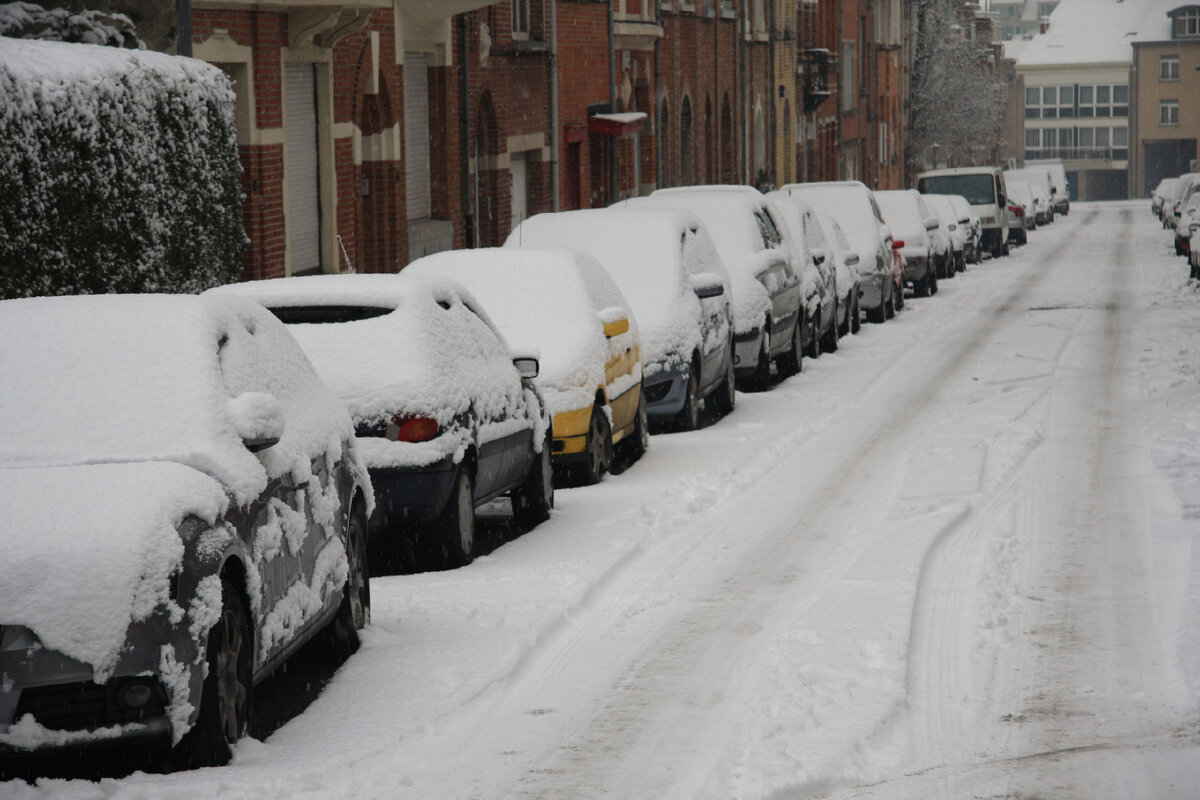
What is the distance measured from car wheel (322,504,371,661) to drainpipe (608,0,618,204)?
24424 millimetres

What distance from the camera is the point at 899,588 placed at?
806 centimetres

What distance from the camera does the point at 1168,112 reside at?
111 meters

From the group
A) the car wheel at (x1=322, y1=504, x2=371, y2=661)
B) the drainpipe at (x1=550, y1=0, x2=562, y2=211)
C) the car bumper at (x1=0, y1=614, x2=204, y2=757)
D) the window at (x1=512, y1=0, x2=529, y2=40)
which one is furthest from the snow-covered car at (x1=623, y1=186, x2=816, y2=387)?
the car bumper at (x1=0, y1=614, x2=204, y2=757)

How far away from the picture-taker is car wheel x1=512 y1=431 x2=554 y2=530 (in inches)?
400

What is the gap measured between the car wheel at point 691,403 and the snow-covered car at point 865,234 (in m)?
10.0

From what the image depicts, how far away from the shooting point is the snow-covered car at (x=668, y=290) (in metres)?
13.4

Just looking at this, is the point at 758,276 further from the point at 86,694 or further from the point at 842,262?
the point at 86,694

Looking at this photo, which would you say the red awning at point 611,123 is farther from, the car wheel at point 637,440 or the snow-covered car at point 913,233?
the car wheel at point 637,440

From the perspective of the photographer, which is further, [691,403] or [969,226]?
[969,226]

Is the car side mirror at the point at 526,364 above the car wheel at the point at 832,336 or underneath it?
above

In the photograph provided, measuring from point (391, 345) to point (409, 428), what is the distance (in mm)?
458

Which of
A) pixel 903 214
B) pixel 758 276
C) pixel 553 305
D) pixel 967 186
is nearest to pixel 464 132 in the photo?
pixel 758 276

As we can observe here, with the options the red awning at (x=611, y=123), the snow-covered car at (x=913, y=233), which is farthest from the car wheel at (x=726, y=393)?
the red awning at (x=611, y=123)

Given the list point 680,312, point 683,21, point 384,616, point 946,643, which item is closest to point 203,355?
point 384,616
